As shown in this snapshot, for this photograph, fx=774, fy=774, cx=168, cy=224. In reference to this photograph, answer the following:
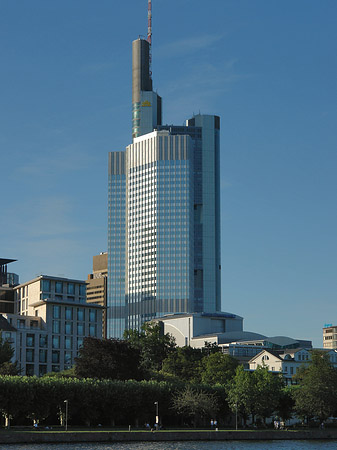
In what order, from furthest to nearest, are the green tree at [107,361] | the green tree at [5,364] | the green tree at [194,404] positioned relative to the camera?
the green tree at [107,361] < the green tree at [5,364] < the green tree at [194,404]

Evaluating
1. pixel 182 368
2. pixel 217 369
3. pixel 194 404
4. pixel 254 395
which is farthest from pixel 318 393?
pixel 182 368

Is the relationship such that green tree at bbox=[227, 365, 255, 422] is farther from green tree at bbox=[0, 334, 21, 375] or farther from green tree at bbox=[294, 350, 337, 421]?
green tree at bbox=[0, 334, 21, 375]

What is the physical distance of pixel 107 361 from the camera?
15425 cm

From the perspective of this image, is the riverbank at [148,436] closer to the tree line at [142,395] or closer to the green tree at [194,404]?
the tree line at [142,395]

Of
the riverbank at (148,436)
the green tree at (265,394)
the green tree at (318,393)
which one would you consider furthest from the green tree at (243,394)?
the riverbank at (148,436)

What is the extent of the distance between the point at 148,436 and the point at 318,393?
4160cm

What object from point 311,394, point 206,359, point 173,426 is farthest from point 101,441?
point 206,359

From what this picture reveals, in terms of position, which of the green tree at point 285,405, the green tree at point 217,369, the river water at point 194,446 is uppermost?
the green tree at point 217,369

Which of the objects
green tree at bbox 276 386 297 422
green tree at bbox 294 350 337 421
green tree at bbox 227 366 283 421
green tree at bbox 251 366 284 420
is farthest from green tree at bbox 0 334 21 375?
green tree at bbox 294 350 337 421

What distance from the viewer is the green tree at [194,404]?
134 meters

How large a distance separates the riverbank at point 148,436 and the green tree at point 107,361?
38955 mm

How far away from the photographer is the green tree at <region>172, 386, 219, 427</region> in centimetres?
13412

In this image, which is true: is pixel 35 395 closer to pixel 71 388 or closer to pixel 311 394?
pixel 71 388

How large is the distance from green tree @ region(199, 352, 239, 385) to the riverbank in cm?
4761
